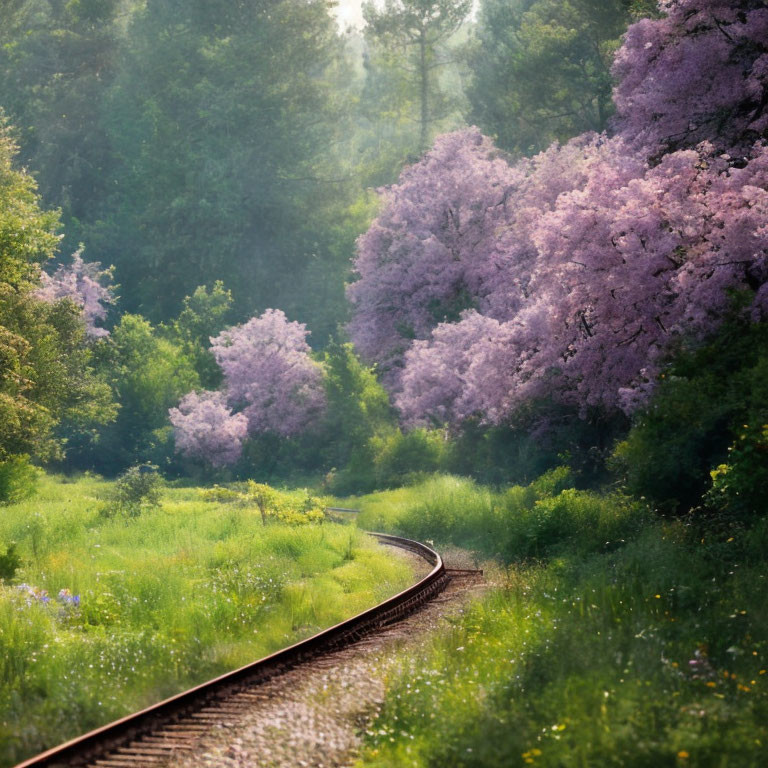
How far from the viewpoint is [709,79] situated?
25.0 meters

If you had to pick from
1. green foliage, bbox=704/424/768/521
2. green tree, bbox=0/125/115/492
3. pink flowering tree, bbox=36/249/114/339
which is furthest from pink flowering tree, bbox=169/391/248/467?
green foliage, bbox=704/424/768/521

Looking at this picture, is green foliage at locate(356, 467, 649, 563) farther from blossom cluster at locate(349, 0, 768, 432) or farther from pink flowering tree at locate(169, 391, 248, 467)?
pink flowering tree at locate(169, 391, 248, 467)

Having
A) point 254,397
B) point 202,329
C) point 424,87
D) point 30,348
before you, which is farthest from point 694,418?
point 424,87

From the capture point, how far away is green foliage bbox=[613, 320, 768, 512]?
58.7 feet

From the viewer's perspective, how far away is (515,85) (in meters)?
62.2

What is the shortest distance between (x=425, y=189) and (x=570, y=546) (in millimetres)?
32949

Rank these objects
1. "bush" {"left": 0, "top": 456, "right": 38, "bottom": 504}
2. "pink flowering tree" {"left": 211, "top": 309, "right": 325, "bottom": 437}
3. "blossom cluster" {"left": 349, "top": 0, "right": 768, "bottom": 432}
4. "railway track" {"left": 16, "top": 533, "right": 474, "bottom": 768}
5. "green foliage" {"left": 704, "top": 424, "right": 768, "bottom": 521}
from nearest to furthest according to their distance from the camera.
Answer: "railway track" {"left": 16, "top": 533, "right": 474, "bottom": 768} → "green foliage" {"left": 704, "top": 424, "right": 768, "bottom": 521} → "blossom cluster" {"left": 349, "top": 0, "right": 768, "bottom": 432} → "bush" {"left": 0, "top": 456, "right": 38, "bottom": 504} → "pink flowering tree" {"left": 211, "top": 309, "right": 325, "bottom": 437}

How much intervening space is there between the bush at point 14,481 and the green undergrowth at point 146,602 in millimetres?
7632

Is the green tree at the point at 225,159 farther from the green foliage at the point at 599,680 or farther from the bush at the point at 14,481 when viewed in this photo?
the green foliage at the point at 599,680

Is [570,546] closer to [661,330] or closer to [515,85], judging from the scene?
[661,330]

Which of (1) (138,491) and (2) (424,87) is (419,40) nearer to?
(2) (424,87)

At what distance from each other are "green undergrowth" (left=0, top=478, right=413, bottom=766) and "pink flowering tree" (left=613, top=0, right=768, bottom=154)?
43.3 ft

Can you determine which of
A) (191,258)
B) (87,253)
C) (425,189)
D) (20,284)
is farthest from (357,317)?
(87,253)

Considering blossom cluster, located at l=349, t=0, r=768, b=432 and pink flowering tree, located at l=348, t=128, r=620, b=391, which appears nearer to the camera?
blossom cluster, located at l=349, t=0, r=768, b=432
